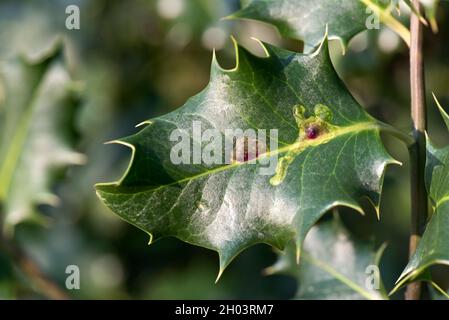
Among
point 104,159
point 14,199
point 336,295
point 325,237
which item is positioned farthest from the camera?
point 104,159

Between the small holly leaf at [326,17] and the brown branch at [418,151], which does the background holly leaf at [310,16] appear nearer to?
the small holly leaf at [326,17]

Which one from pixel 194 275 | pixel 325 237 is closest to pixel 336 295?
pixel 325 237

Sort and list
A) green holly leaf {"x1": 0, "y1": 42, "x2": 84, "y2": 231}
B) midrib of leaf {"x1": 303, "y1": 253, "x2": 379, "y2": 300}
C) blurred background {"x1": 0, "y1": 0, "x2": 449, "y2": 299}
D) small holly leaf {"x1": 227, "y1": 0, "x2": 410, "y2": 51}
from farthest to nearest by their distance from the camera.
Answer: blurred background {"x1": 0, "y1": 0, "x2": 449, "y2": 299} → green holly leaf {"x1": 0, "y1": 42, "x2": 84, "y2": 231} → midrib of leaf {"x1": 303, "y1": 253, "x2": 379, "y2": 300} → small holly leaf {"x1": 227, "y1": 0, "x2": 410, "y2": 51}

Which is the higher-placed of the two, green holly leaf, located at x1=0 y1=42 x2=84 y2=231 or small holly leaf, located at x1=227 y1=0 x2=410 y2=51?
green holly leaf, located at x1=0 y1=42 x2=84 y2=231

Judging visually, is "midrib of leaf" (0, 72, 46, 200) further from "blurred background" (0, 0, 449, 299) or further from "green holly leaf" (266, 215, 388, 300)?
"green holly leaf" (266, 215, 388, 300)

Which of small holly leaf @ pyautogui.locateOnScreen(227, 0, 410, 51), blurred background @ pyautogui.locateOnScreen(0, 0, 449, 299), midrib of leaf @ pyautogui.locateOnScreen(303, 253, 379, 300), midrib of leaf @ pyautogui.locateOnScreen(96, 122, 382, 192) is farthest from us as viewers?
blurred background @ pyautogui.locateOnScreen(0, 0, 449, 299)

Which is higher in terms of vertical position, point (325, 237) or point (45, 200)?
point (45, 200)

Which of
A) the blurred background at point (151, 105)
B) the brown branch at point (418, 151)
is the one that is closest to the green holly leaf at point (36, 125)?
the blurred background at point (151, 105)

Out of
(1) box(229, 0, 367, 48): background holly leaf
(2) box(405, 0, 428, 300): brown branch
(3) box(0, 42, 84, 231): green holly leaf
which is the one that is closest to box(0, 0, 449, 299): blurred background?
(3) box(0, 42, 84, 231): green holly leaf
